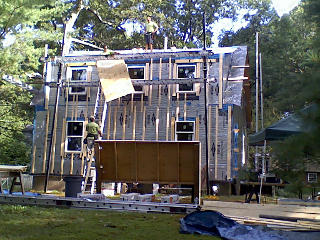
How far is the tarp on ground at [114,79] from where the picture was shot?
1498cm

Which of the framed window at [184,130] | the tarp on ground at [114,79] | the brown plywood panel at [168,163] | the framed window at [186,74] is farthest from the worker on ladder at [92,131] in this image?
the framed window at [186,74]

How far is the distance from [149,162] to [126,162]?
21.7 inches

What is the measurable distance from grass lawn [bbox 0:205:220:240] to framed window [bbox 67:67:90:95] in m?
9.22

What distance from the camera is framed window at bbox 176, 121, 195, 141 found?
15570 mm

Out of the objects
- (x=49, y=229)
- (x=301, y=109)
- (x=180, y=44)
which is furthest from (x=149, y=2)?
(x=301, y=109)

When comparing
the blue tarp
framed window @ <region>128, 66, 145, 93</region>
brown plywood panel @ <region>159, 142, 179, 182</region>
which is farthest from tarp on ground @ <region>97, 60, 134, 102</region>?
the blue tarp

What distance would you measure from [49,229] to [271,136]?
5023 mm

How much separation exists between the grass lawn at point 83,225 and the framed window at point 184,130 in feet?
25.3

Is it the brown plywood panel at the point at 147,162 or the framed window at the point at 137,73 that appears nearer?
the brown plywood panel at the point at 147,162

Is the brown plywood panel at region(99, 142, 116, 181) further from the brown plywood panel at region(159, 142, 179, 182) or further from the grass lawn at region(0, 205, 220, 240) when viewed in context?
the grass lawn at region(0, 205, 220, 240)

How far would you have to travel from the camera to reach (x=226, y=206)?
8141 millimetres

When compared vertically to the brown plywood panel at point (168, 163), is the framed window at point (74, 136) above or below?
above

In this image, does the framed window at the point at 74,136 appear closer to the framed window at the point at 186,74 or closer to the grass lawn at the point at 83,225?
the framed window at the point at 186,74

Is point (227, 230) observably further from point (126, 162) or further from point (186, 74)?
point (186, 74)
